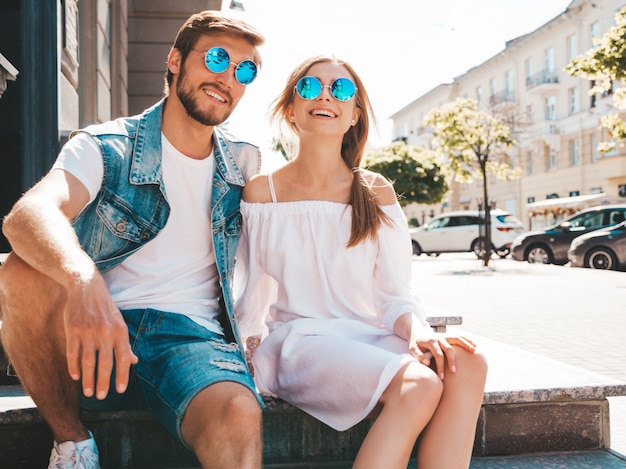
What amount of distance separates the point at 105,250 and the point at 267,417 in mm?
923

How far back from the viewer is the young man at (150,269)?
196cm

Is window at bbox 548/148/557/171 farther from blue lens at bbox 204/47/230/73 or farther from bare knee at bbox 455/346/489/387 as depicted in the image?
bare knee at bbox 455/346/489/387

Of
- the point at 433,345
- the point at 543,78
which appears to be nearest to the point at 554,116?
the point at 543,78

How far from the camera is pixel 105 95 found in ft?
29.7

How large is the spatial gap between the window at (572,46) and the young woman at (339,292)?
39.0 m

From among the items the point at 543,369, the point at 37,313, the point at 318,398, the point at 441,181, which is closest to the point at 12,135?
the point at 37,313

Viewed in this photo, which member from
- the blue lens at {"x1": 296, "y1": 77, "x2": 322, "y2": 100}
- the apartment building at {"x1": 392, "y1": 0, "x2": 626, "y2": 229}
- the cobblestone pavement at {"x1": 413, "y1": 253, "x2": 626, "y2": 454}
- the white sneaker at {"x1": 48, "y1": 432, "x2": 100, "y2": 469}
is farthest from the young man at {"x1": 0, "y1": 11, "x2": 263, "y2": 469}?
the apartment building at {"x1": 392, "y1": 0, "x2": 626, "y2": 229}

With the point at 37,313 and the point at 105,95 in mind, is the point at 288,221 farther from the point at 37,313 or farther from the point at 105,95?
the point at 105,95

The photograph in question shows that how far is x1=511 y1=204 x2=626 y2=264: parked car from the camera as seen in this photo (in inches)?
731

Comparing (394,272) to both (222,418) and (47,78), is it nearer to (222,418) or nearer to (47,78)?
(222,418)

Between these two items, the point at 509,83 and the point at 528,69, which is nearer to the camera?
the point at 528,69

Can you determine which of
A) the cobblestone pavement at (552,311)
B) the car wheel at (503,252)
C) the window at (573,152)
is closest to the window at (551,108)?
the window at (573,152)

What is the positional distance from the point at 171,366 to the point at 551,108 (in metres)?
43.3

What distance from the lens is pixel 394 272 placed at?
277 cm
